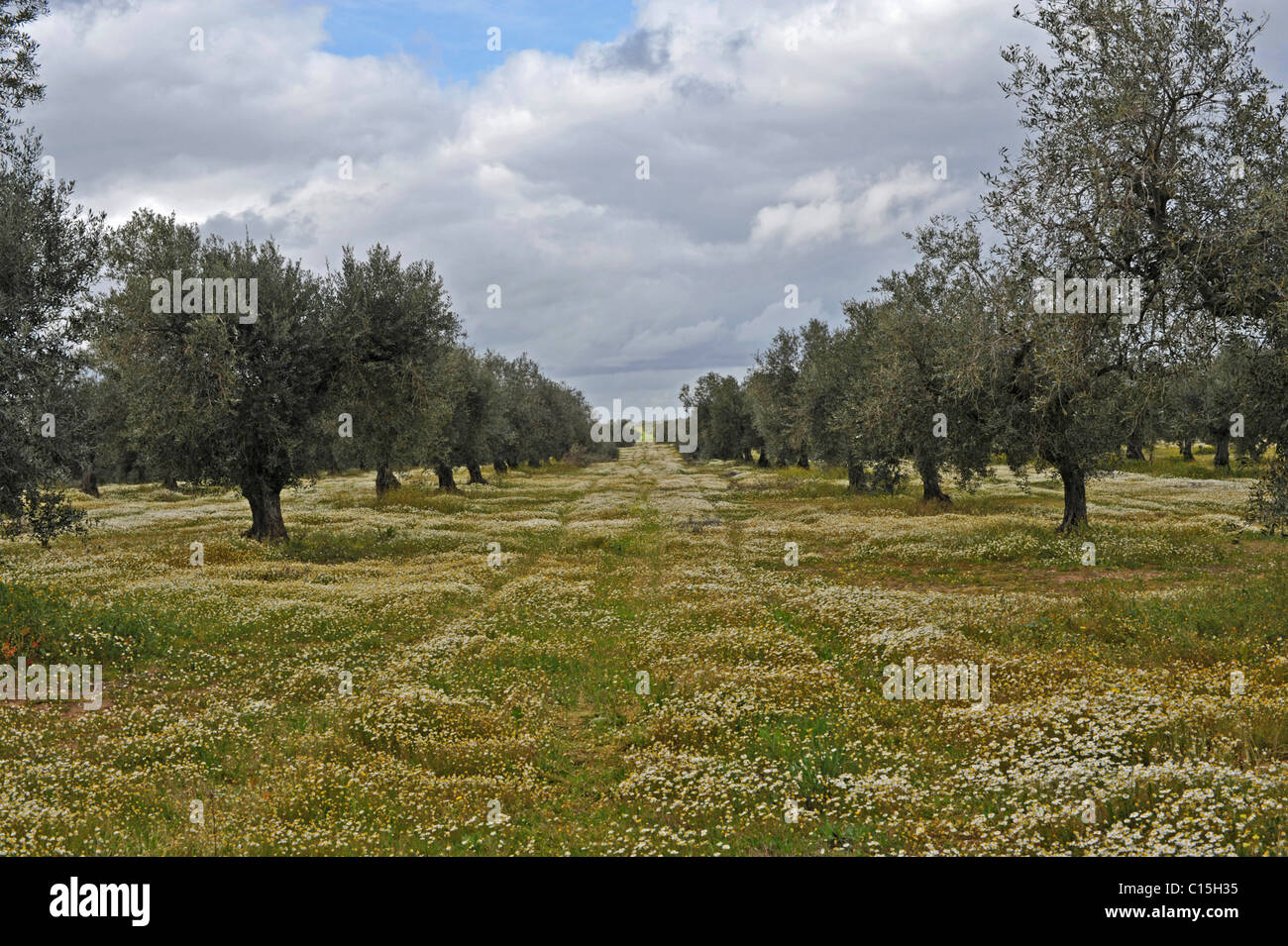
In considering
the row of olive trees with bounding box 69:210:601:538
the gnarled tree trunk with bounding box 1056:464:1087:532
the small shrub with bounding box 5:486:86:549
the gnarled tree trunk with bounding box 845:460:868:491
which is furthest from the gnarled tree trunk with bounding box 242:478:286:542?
the gnarled tree trunk with bounding box 845:460:868:491

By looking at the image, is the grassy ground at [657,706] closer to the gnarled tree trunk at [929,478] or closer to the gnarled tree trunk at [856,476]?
the gnarled tree trunk at [929,478]

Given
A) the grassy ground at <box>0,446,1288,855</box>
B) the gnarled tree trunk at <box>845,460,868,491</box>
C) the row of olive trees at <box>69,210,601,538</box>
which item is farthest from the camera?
the gnarled tree trunk at <box>845,460,868,491</box>

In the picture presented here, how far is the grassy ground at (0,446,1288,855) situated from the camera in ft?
30.1

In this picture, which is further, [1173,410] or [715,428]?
[715,428]

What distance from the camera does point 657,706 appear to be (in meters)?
14.3

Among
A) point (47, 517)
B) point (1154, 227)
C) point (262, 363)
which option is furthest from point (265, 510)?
point (1154, 227)

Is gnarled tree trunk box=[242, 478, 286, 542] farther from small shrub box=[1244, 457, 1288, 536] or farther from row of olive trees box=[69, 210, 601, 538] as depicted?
small shrub box=[1244, 457, 1288, 536]

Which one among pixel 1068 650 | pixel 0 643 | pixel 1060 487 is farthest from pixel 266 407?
pixel 1060 487

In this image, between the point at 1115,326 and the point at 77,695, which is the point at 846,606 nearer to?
the point at 1115,326

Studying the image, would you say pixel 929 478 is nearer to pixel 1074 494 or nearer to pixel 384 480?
pixel 1074 494

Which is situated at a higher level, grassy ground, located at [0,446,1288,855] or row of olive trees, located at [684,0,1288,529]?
row of olive trees, located at [684,0,1288,529]

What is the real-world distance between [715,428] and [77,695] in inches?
4826

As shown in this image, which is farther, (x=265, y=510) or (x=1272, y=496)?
(x=265, y=510)

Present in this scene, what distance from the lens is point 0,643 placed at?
680 inches
